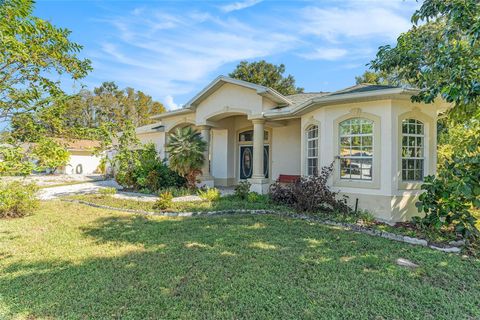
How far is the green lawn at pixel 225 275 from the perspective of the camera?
12.0ft

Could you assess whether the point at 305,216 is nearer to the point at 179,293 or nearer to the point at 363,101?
the point at 363,101

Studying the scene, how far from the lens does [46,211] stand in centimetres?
991

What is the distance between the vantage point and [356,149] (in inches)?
374

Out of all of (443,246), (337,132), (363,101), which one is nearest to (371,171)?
(337,132)

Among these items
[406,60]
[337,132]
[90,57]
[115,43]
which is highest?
[115,43]

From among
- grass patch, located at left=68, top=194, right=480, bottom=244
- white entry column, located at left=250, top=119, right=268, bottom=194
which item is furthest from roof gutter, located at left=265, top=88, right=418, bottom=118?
grass patch, located at left=68, top=194, right=480, bottom=244

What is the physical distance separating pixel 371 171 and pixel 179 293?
7.65m

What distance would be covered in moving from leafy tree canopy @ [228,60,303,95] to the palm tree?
2228 centimetres

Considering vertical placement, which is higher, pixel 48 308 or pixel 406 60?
pixel 406 60

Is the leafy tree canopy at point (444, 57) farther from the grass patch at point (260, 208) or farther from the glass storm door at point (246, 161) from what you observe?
the glass storm door at point (246, 161)

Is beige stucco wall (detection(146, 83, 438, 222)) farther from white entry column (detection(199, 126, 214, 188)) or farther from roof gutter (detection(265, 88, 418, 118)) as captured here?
white entry column (detection(199, 126, 214, 188))

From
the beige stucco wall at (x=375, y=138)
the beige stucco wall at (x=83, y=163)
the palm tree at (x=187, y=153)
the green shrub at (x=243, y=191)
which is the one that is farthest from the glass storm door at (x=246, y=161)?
the beige stucco wall at (x=83, y=163)

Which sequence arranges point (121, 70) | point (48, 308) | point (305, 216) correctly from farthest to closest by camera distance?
1. point (121, 70)
2. point (305, 216)
3. point (48, 308)

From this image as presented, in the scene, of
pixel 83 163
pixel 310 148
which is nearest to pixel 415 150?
pixel 310 148
